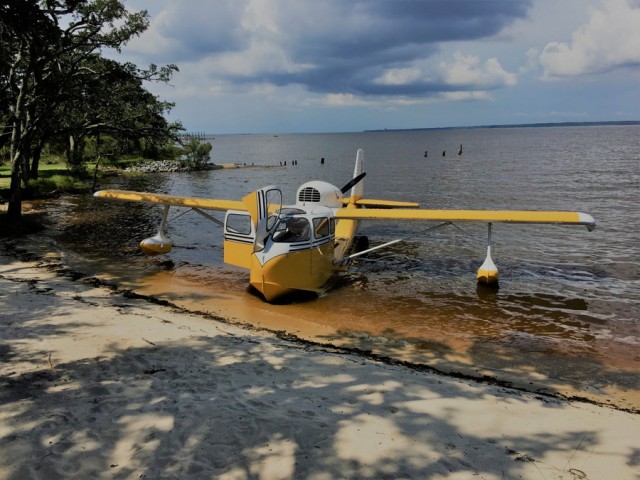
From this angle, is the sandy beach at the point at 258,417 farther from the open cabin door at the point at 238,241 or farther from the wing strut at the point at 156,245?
the wing strut at the point at 156,245

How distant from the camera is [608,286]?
13.5 m

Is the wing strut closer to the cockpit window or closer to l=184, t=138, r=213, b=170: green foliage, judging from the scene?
the cockpit window

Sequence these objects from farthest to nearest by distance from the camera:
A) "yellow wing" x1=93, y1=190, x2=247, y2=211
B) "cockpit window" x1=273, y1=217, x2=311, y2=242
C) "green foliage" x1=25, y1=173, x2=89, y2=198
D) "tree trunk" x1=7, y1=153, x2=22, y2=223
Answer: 1. "green foliage" x1=25, y1=173, x2=89, y2=198
2. "tree trunk" x1=7, y1=153, x2=22, y2=223
3. "yellow wing" x1=93, y1=190, x2=247, y2=211
4. "cockpit window" x1=273, y1=217, x2=311, y2=242

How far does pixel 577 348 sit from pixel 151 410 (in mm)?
9039

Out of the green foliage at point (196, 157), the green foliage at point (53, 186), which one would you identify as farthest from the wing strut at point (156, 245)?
the green foliage at point (196, 157)

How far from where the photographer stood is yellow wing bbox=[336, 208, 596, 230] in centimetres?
1223

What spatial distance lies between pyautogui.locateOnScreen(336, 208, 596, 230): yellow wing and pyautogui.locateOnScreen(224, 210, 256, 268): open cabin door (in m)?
3.20

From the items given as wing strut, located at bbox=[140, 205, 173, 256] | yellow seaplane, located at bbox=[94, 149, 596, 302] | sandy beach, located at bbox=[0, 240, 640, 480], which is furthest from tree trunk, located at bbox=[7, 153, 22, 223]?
sandy beach, located at bbox=[0, 240, 640, 480]

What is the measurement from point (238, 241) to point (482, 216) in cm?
753

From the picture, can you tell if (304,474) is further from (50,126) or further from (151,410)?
(50,126)

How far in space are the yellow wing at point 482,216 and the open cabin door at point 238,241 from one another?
10.5 ft

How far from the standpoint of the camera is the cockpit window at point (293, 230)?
11.9 metres

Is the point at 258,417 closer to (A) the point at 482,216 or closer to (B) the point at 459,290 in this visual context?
(B) the point at 459,290

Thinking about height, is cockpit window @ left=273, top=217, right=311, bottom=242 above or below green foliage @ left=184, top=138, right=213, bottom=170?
below
